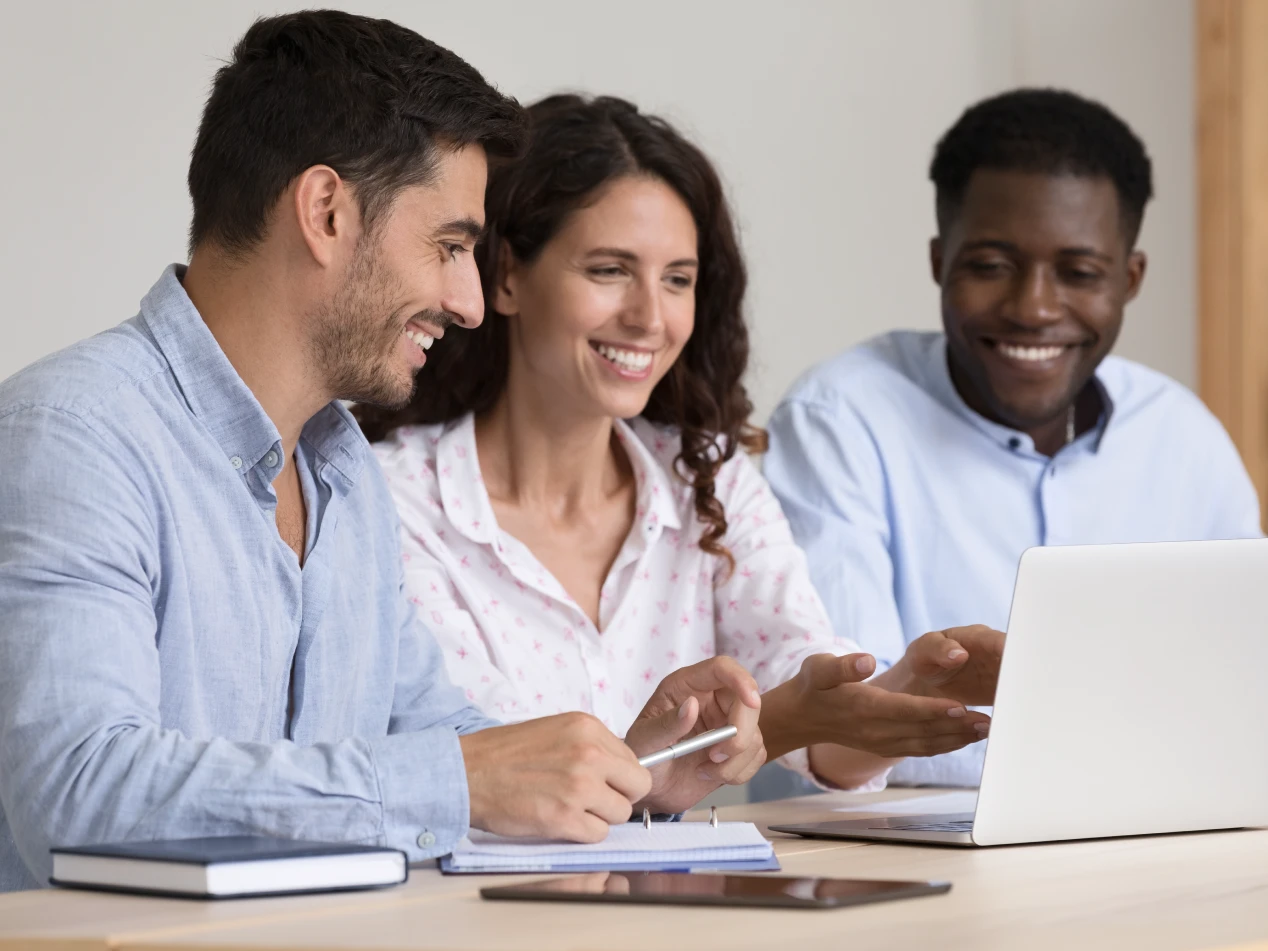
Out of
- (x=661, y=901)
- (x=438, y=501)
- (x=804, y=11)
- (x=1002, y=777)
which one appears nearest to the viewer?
(x=661, y=901)

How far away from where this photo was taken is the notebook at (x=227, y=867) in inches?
38.3

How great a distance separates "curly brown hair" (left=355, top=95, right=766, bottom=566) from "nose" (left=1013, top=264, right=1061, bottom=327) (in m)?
0.45

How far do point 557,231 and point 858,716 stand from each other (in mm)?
843

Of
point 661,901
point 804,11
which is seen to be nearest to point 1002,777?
point 661,901

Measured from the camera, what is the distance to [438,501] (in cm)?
201

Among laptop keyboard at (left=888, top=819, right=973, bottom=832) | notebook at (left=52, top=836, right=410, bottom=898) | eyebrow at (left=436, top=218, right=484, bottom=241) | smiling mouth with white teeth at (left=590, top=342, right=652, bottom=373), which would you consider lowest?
→ laptop keyboard at (left=888, top=819, right=973, bottom=832)

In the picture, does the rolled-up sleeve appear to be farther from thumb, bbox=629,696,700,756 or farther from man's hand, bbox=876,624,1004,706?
man's hand, bbox=876,624,1004,706

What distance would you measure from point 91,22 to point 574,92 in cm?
72

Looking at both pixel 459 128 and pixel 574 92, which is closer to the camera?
pixel 459 128

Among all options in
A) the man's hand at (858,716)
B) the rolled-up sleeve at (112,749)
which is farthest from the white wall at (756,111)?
the rolled-up sleeve at (112,749)

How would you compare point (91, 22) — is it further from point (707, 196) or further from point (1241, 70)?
point (1241, 70)

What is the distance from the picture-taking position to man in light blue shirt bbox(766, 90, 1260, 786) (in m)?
2.40

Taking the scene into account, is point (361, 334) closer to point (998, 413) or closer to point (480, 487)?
point (480, 487)

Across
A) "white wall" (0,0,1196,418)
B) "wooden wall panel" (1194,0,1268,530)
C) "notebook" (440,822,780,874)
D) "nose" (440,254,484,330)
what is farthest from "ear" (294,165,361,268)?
"wooden wall panel" (1194,0,1268,530)
